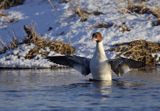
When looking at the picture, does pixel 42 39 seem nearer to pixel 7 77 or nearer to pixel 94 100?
pixel 7 77

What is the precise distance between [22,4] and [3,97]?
1535 cm

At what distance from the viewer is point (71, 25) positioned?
80.4 ft

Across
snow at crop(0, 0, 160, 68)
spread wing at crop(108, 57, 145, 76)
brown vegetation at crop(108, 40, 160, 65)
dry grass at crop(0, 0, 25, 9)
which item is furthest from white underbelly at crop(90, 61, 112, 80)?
dry grass at crop(0, 0, 25, 9)

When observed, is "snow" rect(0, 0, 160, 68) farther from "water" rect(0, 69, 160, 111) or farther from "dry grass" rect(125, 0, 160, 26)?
"water" rect(0, 69, 160, 111)

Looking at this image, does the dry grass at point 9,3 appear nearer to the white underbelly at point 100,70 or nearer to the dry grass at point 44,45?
the dry grass at point 44,45

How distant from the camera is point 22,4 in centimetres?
2886

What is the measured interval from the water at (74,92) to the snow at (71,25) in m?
2.81

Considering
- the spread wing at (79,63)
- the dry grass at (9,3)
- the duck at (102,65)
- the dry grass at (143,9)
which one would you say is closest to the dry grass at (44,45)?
the dry grass at (143,9)

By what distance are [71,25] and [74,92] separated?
10102mm

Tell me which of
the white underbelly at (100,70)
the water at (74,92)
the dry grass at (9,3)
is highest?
the dry grass at (9,3)

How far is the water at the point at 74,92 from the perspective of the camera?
40.9 feet

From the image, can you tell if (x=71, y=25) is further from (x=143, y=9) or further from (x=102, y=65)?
(x=102, y=65)

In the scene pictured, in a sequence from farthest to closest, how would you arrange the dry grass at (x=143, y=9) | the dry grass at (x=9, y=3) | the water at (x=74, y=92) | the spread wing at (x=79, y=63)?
the dry grass at (x=9, y=3)
the dry grass at (x=143, y=9)
the spread wing at (x=79, y=63)
the water at (x=74, y=92)

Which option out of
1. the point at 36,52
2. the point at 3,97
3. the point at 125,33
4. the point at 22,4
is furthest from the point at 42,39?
the point at 3,97
